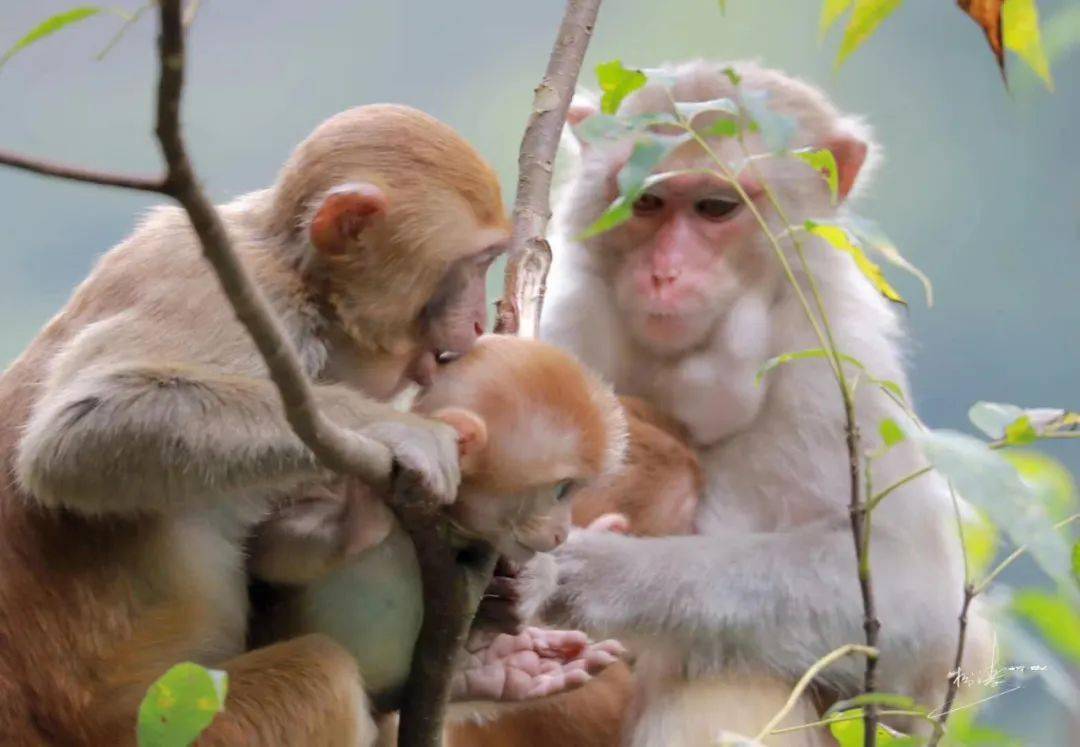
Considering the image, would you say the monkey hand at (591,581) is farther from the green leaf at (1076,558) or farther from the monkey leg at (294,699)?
the green leaf at (1076,558)

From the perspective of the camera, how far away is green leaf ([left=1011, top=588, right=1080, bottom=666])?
2023 mm

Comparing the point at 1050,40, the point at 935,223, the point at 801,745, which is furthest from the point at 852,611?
the point at 935,223

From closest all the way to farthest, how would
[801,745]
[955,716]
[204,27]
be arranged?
[955,716]
[801,745]
[204,27]

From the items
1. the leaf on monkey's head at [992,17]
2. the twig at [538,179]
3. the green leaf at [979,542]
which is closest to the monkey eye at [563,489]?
the twig at [538,179]

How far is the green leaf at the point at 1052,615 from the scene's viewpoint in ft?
6.64

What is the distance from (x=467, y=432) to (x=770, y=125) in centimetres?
69

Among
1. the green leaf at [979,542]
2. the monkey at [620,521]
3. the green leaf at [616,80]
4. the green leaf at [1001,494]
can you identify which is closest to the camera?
the green leaf at [1001,494]

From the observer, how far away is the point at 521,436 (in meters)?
2.46

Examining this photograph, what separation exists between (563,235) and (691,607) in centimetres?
111

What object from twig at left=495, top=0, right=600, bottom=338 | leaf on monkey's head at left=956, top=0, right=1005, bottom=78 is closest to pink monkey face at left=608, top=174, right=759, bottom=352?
twig at left=495, top=0, right=600, bottom=338

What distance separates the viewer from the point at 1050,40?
2125 millimetres

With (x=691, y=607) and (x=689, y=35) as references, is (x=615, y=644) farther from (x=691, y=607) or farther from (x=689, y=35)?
(x=689, y=35)

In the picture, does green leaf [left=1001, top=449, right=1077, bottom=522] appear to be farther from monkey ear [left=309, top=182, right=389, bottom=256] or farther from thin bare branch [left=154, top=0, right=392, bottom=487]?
thin bare branch [left=154, top=0, right=392, bottom=487]

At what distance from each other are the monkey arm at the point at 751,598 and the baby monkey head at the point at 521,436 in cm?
128
